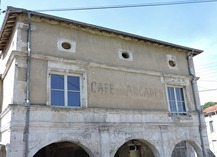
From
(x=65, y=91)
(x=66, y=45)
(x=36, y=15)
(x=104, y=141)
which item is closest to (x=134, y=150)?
(x=104, y=141)

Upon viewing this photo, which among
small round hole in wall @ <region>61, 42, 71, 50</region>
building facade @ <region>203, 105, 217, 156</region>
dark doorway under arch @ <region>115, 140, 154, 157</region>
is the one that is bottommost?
dark doorway under arch @ <region>115, 140, 154, 157</region>

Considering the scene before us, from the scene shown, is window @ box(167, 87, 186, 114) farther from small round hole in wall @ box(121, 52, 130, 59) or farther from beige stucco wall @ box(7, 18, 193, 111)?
small round hole in wall @ box(121, 52, 130, 59)

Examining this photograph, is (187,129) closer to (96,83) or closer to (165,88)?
(165,88)

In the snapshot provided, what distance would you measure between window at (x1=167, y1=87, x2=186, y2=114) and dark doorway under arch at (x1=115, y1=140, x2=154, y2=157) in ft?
9.00

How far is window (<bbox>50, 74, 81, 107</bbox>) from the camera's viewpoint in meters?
8.33

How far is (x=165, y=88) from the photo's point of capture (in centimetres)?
1098

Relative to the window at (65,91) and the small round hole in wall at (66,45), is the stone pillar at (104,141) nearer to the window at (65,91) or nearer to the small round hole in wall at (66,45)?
the window at (65,91)

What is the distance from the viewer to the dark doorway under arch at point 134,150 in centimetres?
1231

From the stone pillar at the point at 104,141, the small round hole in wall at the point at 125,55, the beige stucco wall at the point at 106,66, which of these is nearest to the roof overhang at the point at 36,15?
the beige stucco wall at the point at 106,66

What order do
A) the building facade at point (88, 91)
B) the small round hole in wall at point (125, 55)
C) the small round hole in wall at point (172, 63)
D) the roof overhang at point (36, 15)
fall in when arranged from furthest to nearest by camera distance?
the small round hole in wall at point (172, 63)
the small round hole in wall at point (125, 55)
the roof overhang at point (36, 15)
the building facade at point (88, 91)

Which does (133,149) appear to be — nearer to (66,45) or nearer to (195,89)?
(195,89)

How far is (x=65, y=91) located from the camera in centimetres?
853

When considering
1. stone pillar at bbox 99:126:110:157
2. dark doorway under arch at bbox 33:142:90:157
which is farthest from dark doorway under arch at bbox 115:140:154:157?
stone pillar at bbox 99:126:110:157

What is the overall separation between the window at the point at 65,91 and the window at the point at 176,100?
4.70 meters
